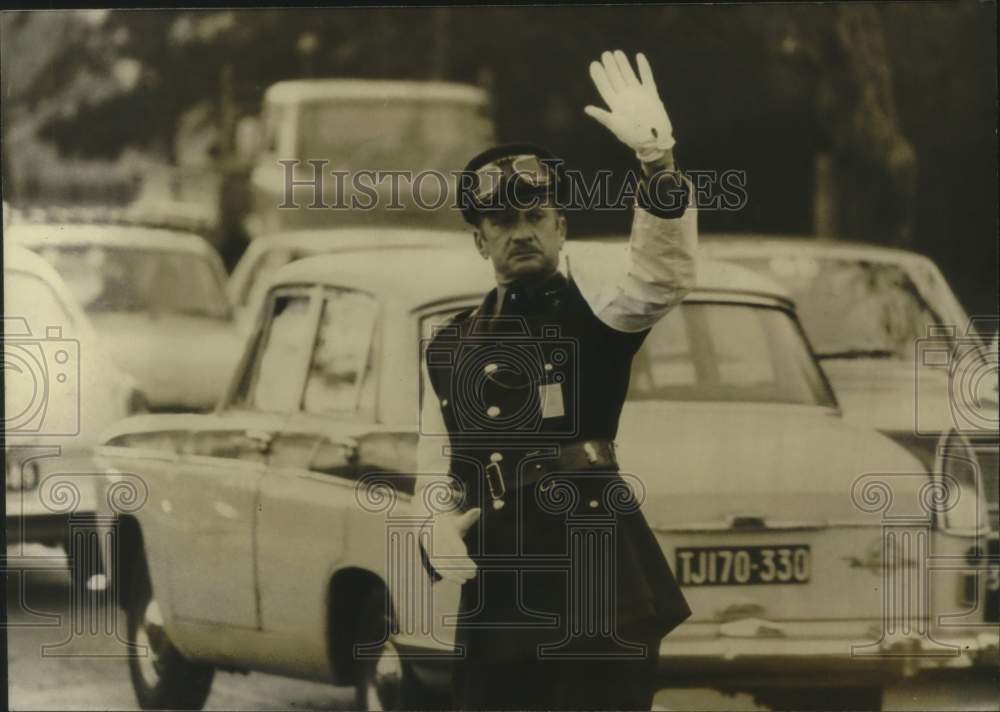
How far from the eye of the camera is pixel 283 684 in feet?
15.0

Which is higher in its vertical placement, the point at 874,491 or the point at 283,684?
the point at 874,491

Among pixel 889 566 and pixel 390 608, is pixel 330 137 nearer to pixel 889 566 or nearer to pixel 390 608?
pixel 390 608

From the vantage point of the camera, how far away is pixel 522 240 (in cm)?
444

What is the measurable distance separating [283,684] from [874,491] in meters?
2.08

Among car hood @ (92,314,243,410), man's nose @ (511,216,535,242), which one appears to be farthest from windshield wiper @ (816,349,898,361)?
car hood @ (92,314,243,410)

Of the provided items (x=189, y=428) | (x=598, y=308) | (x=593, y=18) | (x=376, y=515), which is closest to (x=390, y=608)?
(x=376, y=515)

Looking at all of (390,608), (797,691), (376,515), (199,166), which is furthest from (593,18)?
(797,691)

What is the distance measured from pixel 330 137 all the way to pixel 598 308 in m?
1.05

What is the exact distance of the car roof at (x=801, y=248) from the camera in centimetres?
445

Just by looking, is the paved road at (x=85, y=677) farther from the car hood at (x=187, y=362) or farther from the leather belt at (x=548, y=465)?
the leather belt at (x=548, y=465)

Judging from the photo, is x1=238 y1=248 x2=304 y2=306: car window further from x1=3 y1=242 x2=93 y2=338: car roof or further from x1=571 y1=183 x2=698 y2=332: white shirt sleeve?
x1=571 y1=183 x2=698 y2=332: white shirt sleeve

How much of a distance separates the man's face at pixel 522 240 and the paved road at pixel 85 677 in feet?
4.99

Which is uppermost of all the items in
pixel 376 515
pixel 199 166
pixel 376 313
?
pixel 199 166

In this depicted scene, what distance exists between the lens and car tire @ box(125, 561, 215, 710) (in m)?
4.58
